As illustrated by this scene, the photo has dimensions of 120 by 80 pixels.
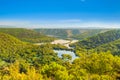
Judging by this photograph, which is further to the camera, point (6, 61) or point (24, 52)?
point (24, 52)

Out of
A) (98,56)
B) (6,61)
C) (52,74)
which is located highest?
(98,56)

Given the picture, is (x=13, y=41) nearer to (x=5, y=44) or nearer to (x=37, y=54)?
(x=5, y=44)

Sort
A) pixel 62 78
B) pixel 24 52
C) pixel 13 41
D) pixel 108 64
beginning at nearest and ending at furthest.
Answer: pixel 62 78
pixel 108 64
pixel 24 52
pixel 13 41

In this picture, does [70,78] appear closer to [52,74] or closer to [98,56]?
[52,74]

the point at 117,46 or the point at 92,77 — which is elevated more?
the point at 92,77

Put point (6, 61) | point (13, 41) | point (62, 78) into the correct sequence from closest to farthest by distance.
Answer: point (62, 78) < point (6, 61) < point (13, 41)

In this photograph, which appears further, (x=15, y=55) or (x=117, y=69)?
(x=15, y=55)

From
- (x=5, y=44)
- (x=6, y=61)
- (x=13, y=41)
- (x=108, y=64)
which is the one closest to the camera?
(x=108, y=64)

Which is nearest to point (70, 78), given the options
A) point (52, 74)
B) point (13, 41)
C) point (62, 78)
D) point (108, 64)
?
point (62, 78)

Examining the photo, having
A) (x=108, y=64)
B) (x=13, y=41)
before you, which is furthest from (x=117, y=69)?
(x=13, y=41)
